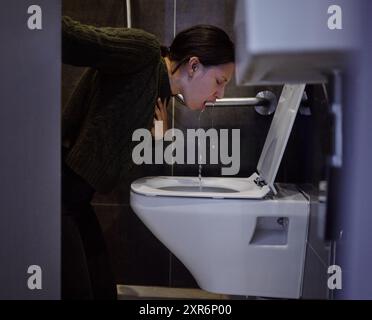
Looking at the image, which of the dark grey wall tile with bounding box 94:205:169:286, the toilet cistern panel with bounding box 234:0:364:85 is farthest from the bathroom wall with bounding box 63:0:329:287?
the toilet cistern panel with bounding box 234:0:364:85

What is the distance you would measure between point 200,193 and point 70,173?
275 millimetres

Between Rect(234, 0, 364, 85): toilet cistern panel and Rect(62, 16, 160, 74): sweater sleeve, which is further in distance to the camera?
Rect(62, 16, 160, 74): sweater sleeve

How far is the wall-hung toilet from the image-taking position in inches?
27.9

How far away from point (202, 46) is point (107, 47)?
18cm

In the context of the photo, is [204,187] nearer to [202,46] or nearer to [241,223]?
[241,223]

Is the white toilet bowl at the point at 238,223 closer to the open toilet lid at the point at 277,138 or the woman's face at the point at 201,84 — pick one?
the open toilet lid at the point at 277,138

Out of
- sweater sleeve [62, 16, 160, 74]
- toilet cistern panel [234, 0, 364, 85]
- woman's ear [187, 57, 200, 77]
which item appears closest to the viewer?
toilet cistern panel [234, 0, 364, 85]

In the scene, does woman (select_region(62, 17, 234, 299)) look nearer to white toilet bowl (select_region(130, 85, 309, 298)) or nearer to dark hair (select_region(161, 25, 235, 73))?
dark hair (select_region(161, 25, 235, 73))

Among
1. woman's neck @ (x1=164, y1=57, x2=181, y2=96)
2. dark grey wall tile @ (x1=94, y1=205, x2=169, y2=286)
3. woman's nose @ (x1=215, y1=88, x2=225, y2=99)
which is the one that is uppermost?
woman's neck @ (x1=164, y1=57, x2=181, y2=96)

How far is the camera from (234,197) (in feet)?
2.37

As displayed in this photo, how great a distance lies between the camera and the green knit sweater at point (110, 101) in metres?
0.62

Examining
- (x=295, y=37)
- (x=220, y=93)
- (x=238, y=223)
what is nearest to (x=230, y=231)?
(x=238, y=223)

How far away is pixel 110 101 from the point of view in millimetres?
652
